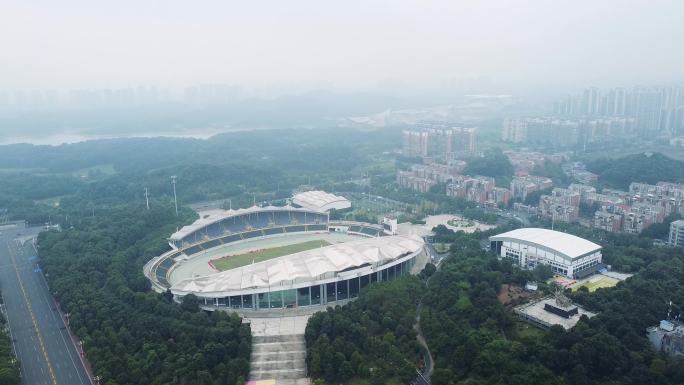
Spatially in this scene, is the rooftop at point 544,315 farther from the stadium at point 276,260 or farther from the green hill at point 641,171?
the green hill at point 641,171

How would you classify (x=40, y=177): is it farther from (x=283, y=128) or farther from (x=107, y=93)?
(x=107, y=93)

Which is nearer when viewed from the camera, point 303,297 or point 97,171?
point 303,297

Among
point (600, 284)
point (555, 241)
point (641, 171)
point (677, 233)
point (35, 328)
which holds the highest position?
point (641, 171)

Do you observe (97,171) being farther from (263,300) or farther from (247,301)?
(263,300)

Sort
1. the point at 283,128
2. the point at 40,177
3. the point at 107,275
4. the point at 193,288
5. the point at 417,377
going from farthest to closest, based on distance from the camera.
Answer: the point at 283,128
the point at 40,177
the point at 107,275
the point at 193,288
the point at 417,377

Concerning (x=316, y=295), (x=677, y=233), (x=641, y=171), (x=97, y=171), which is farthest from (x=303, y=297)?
(x=97, y=171)

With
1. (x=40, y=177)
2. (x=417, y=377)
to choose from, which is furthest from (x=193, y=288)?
(x=40, y=177)

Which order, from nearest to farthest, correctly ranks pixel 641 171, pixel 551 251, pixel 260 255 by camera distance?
pixel 551 251, pixel 260 255, pixel 641 171
